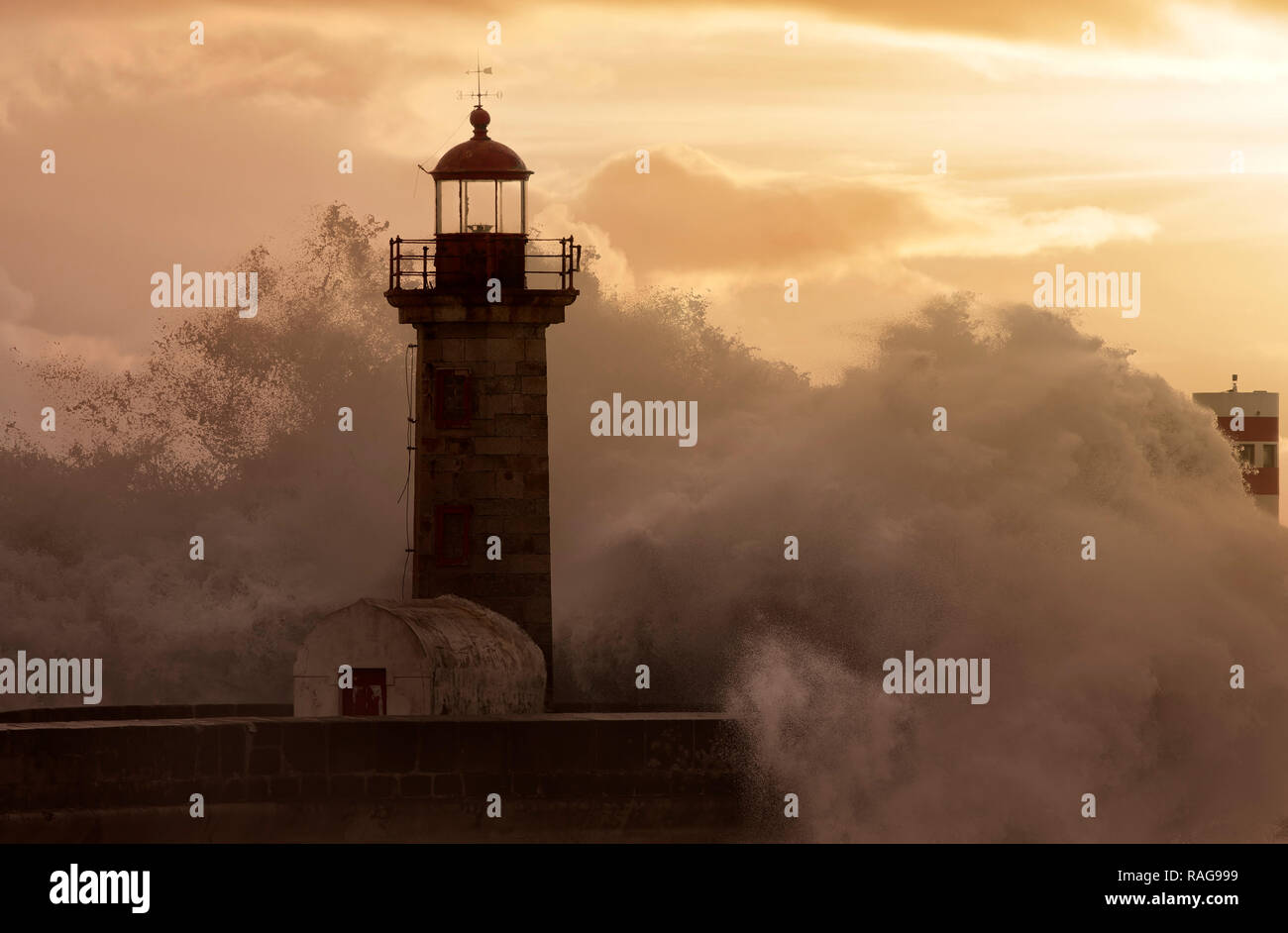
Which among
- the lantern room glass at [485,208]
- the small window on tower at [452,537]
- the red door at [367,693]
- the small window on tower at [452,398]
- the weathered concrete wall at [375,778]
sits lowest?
the weathered concrete wall at [375,778]

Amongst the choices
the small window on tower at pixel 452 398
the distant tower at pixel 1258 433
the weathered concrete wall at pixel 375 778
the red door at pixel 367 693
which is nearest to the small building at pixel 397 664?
the red door at pixel 367 693

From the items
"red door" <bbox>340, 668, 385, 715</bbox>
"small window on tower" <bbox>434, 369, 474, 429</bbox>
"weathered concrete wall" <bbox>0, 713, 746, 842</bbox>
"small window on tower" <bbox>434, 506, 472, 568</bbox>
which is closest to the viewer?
"weathered concrete wall" <bbox>0, 713, 746, 842</bbox>

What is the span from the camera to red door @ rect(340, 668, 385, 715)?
84.3ft

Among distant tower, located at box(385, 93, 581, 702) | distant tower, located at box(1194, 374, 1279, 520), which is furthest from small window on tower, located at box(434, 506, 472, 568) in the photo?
distant tower, located at box(1194, 374, 1279, 520)

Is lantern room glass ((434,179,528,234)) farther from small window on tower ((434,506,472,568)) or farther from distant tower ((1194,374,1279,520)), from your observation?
distant tower ((1194,374,1279,520))

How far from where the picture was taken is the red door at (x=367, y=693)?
25688 mm

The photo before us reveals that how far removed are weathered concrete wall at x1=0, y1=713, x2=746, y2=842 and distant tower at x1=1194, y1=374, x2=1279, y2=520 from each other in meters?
19.3

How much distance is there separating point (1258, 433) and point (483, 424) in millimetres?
19137

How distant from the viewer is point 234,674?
1454 inches

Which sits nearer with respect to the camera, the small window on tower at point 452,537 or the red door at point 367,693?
the red door at point 367,693

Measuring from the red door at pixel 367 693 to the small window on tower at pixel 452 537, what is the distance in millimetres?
2107

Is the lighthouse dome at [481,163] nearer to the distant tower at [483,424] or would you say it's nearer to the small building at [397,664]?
the distant tower at [483,424]
